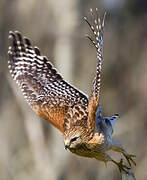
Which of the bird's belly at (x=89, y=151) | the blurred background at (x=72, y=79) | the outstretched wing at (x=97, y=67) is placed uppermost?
the outstretched wing at (x=97, y=67)

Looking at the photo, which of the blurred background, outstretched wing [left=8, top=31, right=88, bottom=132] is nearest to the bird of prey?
outstretched wing [left=8, top=31, right=88, bottom=132]

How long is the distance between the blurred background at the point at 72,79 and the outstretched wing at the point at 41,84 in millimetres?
4526

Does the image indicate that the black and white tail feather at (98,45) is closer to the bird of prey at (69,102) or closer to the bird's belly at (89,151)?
the bird of prey at (69,102)

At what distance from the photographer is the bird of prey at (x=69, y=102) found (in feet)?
17.5

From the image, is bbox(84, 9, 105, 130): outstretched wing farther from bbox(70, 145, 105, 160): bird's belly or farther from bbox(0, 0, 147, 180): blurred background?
bbox(0, 0, 147, 180): blurred background

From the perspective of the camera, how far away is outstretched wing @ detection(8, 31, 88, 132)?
19.1 ft

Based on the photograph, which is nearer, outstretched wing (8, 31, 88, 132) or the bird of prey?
the bird of prey

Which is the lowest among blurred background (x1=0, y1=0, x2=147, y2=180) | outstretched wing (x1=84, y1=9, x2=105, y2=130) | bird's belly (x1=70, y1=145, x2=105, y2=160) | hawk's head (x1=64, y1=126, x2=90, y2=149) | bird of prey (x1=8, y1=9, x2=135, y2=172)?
blurred background (x1=0, y1=0, x2=147, y2=180)

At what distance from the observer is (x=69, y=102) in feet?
19.3

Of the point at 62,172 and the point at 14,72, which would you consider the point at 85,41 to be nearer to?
the point at 62,172

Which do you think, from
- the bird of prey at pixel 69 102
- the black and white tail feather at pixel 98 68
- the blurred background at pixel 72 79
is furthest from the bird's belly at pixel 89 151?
the blurred background at pixel 72 79

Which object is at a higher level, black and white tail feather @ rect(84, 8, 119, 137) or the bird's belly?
black and white tail feather @ rect(84, 8, 119, 137)

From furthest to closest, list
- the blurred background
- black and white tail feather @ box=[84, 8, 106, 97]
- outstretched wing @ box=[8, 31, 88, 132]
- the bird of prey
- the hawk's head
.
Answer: the blurred background
outstretched wing @ box=[8, 31, 88, 132]
the hawk's head
the bird of prey
black and white tail feather @ box=[84, 8, 106, 97]

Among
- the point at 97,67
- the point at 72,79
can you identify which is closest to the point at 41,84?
the point at 97,67
